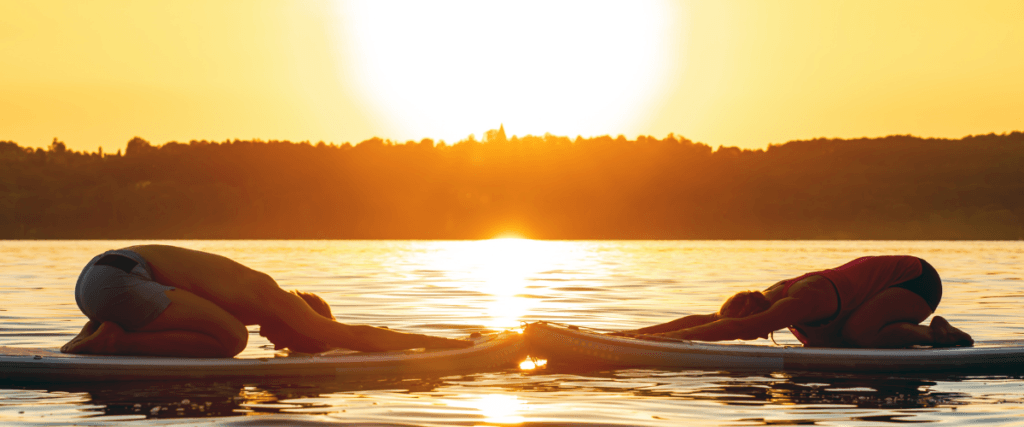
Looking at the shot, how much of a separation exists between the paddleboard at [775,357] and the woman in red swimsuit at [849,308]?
0.22 meters

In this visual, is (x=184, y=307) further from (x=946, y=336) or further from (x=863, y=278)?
(x=946, y=336)

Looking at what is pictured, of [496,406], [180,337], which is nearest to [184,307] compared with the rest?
[180,337]

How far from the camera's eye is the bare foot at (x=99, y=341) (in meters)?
7.62

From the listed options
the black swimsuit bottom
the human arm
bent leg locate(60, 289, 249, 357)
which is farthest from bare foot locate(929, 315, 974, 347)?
bent leg locate(60, 289, 249, 357)

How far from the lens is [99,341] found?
772cm

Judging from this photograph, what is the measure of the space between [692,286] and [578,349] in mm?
14809

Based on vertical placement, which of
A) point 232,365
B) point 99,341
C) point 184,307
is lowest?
point 232,365

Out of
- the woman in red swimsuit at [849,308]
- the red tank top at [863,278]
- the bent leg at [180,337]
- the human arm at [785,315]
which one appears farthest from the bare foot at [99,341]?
the red tank top at [863,278]

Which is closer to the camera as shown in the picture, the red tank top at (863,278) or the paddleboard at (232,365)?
the paddleboard at (232,365)

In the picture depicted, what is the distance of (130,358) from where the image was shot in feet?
24.7

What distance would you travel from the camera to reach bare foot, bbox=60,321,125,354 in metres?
7.62

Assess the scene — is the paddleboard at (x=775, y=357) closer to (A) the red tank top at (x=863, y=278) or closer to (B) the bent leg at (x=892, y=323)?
(B) the bent leg at (x=892, y=323)

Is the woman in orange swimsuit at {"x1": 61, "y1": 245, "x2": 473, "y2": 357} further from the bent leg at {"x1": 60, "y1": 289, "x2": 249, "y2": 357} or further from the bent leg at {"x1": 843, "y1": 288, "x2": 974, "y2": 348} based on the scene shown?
the bent leg at {"x1": 843, "y1": 288, "x2": 974, "y2": 348}

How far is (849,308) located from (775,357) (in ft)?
2.71
